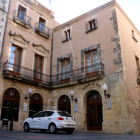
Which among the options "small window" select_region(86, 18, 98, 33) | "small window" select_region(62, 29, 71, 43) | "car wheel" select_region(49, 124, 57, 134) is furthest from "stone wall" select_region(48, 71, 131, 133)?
"small window" select_region(86, 18, 98, 33)

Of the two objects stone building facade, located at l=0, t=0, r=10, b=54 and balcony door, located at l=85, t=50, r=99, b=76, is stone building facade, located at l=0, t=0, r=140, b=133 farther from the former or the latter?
stone building facade, located at l=0, t=0, r=10, b=54

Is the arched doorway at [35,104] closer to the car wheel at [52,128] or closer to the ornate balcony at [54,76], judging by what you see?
the ornate balcony at [54,76]

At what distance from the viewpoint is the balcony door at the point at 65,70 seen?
49.0 feet

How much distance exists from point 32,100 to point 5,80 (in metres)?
2.79

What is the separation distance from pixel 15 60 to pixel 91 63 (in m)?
5.92

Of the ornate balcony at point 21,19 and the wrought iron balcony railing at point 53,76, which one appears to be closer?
the wrought iron balcony railing at point 53,76

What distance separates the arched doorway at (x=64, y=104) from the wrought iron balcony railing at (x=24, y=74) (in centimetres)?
192

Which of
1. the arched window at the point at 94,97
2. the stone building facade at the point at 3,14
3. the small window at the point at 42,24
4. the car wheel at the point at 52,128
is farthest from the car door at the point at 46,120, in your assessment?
the small window at the point at 42,24

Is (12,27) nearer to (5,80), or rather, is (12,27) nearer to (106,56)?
(5,80)

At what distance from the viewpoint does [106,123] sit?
451 inches

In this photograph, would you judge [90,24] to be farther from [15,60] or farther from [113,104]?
[113,104]

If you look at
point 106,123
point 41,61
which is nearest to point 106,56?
point 106,123

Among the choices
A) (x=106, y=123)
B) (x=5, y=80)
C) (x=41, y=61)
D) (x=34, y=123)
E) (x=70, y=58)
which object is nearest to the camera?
(x=34, y=123)

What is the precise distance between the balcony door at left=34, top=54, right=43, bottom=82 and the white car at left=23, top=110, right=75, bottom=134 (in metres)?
5.35
